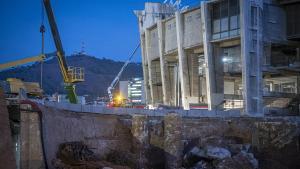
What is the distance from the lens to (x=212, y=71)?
3222 centimetres

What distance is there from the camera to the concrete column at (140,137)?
18.2 m

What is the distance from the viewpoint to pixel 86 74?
112 meters

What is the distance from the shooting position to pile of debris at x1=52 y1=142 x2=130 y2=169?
1391 cm

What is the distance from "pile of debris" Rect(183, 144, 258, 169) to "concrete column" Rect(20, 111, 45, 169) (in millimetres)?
8395

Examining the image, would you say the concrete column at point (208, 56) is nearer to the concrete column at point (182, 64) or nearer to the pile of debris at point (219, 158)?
the concrete column at point (182, 64)

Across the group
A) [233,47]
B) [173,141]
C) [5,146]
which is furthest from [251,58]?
[5,146]

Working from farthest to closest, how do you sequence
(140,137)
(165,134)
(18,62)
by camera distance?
(18,62)
(165,134)
(140,137)

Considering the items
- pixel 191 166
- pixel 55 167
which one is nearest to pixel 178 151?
pixel 191 166

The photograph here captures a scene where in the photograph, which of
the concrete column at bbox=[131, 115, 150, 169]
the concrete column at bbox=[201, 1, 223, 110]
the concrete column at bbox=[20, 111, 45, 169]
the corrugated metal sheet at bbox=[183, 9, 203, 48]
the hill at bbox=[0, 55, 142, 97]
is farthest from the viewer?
the hill at bbox=[0, 55, 142, 97]

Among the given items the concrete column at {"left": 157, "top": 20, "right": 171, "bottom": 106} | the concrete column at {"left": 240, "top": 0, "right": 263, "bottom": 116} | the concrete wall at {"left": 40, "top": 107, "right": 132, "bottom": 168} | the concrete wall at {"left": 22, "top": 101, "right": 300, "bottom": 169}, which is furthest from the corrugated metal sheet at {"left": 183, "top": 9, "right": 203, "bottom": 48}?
the concrete wall at {"left": 40, "top": 107, "right": 132, "bottom": 168}

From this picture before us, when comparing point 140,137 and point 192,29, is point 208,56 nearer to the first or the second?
point 192,29

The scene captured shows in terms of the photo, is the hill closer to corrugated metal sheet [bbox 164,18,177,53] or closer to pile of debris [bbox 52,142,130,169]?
corrugated metal sheet [bbox 164,18,177,53]

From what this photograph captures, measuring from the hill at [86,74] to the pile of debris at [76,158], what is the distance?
64.9 m

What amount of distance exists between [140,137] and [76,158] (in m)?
4.23
